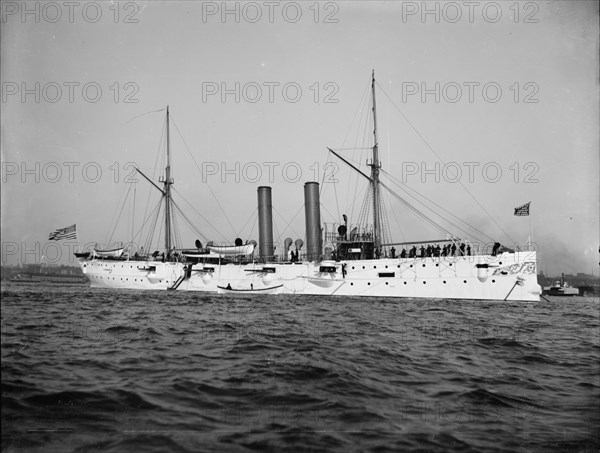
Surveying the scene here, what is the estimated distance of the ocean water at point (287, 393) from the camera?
412 cm

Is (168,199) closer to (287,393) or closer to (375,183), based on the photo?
(375,183)

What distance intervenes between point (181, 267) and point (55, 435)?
35.3 meters

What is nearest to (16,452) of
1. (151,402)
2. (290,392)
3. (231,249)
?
(151,402)

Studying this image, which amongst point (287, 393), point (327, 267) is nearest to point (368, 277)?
point (327, 267)

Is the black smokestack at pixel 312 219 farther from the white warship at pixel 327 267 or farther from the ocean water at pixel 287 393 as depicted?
the ocean water at pixel 287 393

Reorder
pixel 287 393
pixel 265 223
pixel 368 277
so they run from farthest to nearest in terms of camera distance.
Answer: pixel 265 223 < pixel 368 277 < pixel 287 393

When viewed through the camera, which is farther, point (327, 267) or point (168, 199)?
point (168, 199)

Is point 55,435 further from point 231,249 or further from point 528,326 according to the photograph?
point 231,249

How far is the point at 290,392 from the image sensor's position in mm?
5508

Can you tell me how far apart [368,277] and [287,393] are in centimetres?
2657

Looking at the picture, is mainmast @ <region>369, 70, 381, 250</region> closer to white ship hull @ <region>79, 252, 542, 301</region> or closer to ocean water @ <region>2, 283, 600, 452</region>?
white ship hull @ <region>79, 252, 542, 301</region>

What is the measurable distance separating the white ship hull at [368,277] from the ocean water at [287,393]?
1889 centimetres

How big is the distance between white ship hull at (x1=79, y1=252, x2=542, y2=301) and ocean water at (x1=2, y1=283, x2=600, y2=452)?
1889 centimetres

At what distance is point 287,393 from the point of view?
545 cm
